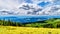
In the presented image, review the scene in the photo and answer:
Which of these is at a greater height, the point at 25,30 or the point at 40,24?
the point at 40,24

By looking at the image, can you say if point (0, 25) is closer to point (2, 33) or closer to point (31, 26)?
point (2, 33)

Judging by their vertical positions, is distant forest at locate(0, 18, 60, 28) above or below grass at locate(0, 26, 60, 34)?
above

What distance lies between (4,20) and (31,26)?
669 millimetres

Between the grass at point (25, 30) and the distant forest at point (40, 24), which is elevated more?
the distant forest at point (40, 24)

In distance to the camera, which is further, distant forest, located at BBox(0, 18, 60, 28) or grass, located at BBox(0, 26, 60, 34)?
distant forest, located at BBox(0, 18, 60, 28)

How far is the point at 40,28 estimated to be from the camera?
332 cm

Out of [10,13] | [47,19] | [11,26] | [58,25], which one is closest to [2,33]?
[11,26]

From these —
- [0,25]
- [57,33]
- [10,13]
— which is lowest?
[57,33]

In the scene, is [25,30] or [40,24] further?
[40,24]

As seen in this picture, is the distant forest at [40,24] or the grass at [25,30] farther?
the distant forest at [40,24]

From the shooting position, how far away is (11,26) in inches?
132

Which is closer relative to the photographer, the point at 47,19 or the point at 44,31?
the point at 44,31

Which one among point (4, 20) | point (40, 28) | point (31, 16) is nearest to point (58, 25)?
point (40, 28)

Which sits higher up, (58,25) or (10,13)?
(10,13)
